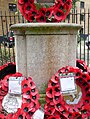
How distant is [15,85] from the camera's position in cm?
323

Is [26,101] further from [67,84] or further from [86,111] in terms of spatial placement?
[86,111]

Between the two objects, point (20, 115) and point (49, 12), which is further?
point (49, 12)

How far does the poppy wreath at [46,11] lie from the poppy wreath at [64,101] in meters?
0.72

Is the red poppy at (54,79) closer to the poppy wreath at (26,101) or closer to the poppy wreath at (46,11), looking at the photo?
the poppy wreath at (26,101)

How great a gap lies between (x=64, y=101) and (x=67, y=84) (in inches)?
8.5

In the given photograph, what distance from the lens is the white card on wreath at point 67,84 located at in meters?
3.23

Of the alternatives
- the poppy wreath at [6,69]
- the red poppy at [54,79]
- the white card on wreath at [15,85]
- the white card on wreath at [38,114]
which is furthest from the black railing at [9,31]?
the white card on wreath at [38,114]

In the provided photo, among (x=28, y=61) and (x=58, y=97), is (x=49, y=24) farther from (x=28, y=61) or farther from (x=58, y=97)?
(x=58, y=97)

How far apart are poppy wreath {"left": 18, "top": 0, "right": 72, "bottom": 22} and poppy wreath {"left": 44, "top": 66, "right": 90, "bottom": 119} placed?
Answer: 72 centimetres

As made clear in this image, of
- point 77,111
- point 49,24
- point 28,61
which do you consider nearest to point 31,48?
point 28,61

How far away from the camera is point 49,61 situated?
11.4 ft

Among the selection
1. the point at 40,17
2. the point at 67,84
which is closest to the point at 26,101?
the point at 67,84

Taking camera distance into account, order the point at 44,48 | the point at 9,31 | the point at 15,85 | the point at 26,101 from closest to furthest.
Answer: the point at 26,101
the point at 15,85
the point at 44,48
the point at 9,31

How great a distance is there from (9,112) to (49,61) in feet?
2.72
